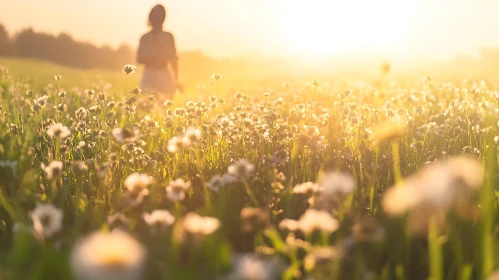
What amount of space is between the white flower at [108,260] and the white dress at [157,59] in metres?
9.42

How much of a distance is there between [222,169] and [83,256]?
9.23ft

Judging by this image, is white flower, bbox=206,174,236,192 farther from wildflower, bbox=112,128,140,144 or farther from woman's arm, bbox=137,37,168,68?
woman's arm, bbox=137,37,168,68

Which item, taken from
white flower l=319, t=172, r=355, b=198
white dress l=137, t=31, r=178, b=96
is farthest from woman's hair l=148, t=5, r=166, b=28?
white flower l=319, t=172, r=355, b=198

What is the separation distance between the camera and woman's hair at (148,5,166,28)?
1093cm

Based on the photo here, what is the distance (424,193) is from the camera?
1710 mm

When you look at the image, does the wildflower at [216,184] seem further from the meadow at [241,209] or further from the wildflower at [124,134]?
the wildflower at [124,134]

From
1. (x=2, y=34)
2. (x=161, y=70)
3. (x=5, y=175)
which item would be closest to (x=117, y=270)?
(x=5, y=175)

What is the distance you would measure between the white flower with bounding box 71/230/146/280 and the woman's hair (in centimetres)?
1008

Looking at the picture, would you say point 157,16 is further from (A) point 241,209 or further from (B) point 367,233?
(B) point 367,233

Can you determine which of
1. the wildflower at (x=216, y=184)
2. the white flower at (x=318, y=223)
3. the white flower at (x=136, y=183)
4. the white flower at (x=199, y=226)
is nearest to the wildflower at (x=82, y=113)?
the wildflower at (x=216, y=184)

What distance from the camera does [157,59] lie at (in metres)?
11.2

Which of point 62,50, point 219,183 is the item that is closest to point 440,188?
point 219,183

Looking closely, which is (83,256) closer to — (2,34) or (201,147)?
(201,147)

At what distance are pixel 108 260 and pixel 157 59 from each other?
1021cm
